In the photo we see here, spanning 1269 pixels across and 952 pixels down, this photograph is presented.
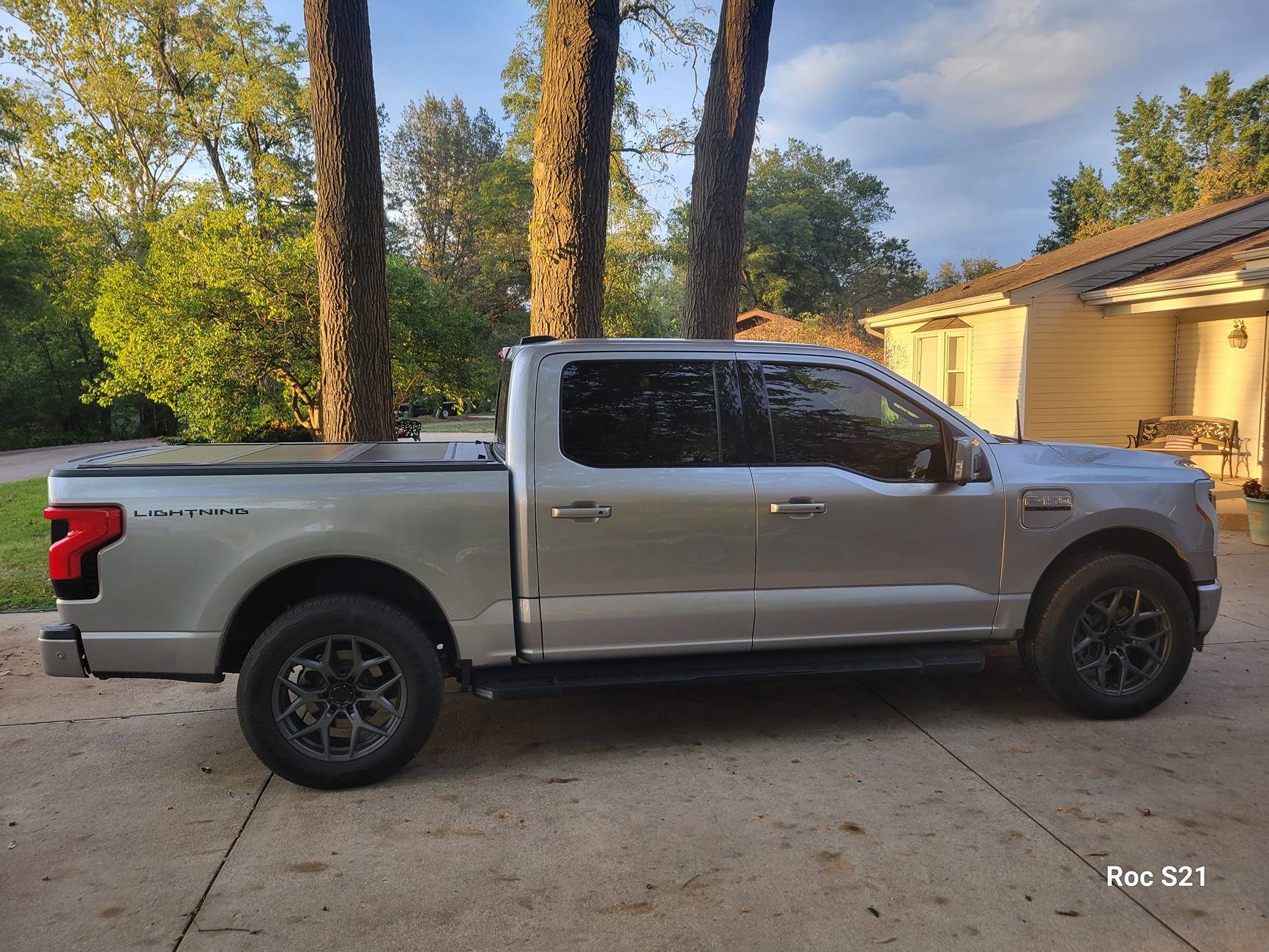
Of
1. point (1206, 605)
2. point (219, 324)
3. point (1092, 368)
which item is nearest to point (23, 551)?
point (219, 324)

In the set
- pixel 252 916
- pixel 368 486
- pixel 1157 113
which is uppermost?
pixel 1157 113

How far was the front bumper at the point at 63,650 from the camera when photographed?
3.47 meters

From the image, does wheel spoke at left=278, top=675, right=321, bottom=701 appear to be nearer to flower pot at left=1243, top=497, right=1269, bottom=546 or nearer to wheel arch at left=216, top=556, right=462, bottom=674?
wheel arch at left=216, top=556, right=462, bottom=674

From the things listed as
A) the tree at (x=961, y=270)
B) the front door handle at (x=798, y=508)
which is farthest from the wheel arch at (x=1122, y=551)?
the tree at (x=961, y=270)

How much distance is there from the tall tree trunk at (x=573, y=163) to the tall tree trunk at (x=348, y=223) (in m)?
1.41

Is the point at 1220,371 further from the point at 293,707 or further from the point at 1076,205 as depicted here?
the point at 1076,205

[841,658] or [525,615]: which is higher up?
[525,615]

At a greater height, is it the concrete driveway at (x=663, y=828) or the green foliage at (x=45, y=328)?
the green foliage at (x=45, y=328)

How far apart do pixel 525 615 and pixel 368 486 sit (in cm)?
91

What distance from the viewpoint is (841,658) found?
13.5ft

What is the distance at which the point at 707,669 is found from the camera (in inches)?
155

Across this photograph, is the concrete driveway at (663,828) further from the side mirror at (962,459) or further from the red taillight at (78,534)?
the side mirror at (962,459)

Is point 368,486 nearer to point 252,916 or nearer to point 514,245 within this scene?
point 252,916

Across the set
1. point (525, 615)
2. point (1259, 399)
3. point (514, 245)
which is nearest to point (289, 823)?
point (525, 615)
